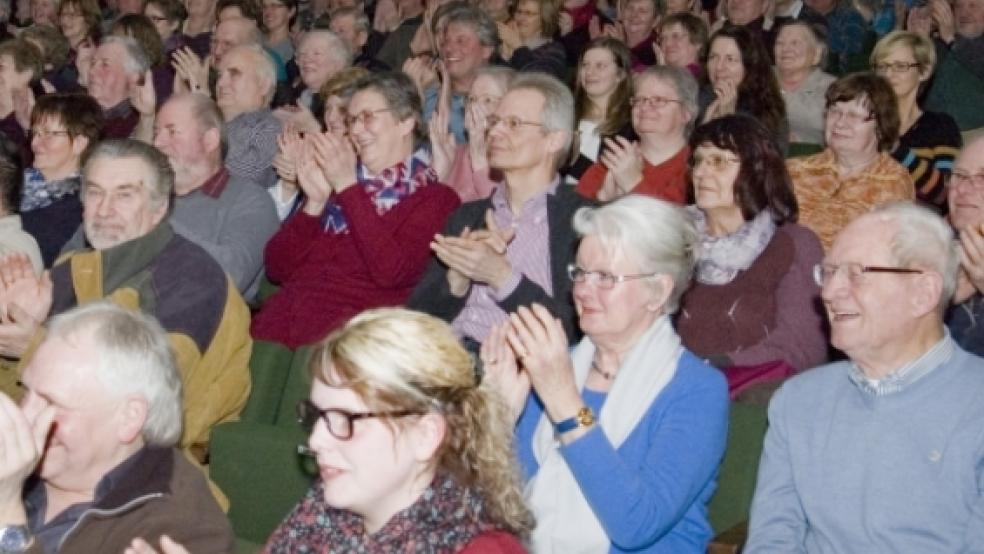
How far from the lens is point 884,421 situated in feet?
8.32

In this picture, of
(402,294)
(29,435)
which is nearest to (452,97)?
(402,294)

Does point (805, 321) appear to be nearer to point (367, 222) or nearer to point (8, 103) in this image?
point (367, 222)

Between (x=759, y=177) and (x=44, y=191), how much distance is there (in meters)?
2.51

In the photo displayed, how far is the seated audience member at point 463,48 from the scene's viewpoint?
593 cm

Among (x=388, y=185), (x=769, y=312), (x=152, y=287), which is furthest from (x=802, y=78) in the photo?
(x=152, y=287)

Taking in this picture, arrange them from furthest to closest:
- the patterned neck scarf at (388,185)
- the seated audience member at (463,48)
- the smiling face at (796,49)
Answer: the seated audience member at (463,48) → the smiling face at (796,49) → the patterned neck scarf at (388,185)

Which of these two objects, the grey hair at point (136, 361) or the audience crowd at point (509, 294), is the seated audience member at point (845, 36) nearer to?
the audience crowd at point (509, 294)

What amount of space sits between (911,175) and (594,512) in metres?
2.60

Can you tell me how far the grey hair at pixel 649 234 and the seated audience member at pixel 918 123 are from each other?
2.15 m

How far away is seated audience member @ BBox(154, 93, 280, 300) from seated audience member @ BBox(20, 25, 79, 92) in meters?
2.59

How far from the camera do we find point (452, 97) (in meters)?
5.85

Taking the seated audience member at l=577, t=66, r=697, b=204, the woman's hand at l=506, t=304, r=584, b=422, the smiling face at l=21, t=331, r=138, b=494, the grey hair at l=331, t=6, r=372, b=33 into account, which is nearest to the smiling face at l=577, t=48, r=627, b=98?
the seated audience member at l=577, t=66, r=697, b=204

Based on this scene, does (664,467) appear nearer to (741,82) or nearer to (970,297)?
(970,297)

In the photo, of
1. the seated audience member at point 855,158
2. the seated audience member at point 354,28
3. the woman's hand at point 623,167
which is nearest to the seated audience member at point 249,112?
the woman's hand at point 623,167
